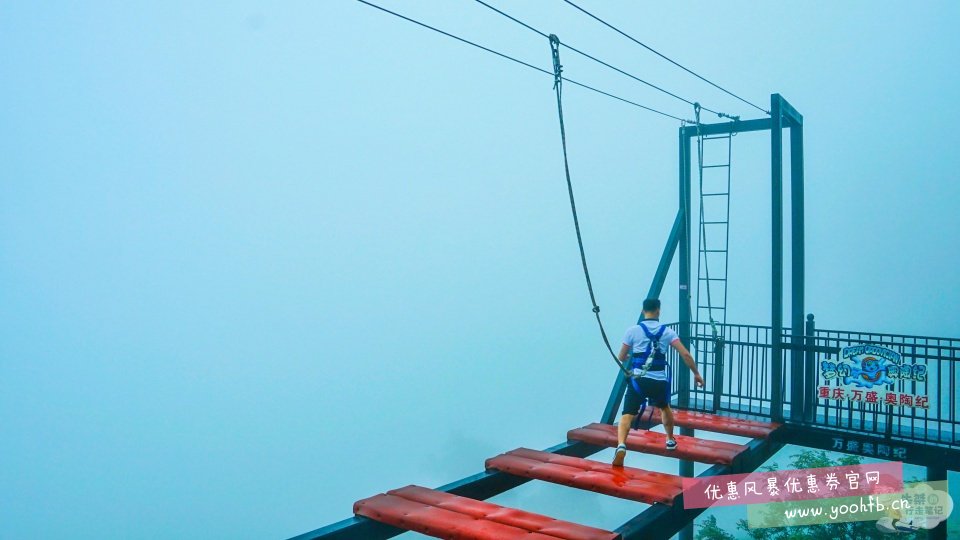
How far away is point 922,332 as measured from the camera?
255 ft

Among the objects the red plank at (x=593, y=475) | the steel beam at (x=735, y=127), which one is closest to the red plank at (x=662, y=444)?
the red plank at (x=593, y=475)

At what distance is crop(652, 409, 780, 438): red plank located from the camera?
9.37 metres

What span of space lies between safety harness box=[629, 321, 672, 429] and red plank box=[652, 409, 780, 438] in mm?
2194

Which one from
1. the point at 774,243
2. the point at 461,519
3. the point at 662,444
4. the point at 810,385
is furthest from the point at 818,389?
the point at 461,519

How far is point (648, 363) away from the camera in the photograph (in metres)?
7.55

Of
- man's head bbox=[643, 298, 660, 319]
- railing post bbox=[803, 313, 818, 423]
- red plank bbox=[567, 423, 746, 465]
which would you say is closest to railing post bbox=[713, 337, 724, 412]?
railing post bbox=[803, 313, 818, 423]

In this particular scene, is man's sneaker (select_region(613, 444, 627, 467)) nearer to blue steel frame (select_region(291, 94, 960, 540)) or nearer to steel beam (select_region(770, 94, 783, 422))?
blue steel frame (select_region(291, 94, 960, 540))

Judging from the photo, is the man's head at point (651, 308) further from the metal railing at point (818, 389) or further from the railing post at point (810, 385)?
the railing post at point (810, 385)

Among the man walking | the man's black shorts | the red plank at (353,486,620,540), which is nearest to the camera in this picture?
the red plank at (353,486,620,540)

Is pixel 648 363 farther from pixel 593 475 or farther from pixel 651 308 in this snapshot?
→ pixel 593 475

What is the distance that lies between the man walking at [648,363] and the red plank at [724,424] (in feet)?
6.90

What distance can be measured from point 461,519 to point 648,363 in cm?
268

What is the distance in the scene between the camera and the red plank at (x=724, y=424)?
9.37m

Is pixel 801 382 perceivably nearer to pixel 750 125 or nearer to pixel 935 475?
pixel 935 475
